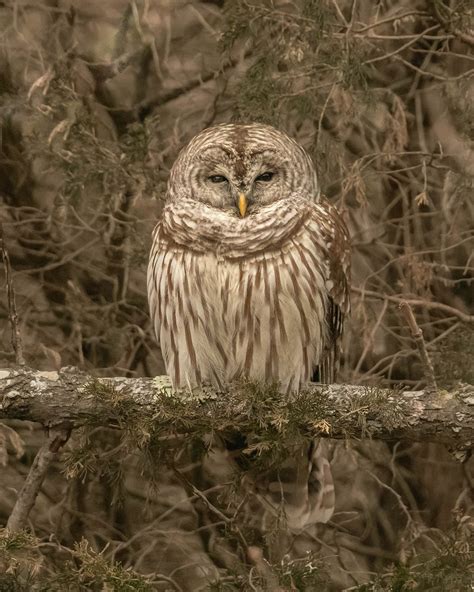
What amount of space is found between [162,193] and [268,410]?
5.30 ft

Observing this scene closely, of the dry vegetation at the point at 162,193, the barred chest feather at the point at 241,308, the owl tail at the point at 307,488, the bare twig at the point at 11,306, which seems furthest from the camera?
the dry vegetation at the point at 162,193

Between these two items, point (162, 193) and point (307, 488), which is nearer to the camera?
point (307, 488)

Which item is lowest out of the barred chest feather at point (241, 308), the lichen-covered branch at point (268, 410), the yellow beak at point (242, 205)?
the lichen-covered branch at point (268, 410)

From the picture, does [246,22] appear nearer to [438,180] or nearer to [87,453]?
[438,180]

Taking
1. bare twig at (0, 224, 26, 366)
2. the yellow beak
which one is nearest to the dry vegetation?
the yellow beak

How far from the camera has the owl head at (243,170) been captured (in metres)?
4.58

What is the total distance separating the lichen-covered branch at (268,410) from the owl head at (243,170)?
2.79ft

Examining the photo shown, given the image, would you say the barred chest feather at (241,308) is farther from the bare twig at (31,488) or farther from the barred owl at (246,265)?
the bare twig at (31,488)

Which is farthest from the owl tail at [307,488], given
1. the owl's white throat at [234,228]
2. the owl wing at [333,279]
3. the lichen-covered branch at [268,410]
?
the owl's white throat at [234,228]

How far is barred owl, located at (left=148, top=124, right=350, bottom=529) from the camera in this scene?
4.50m

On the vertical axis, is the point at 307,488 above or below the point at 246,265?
below

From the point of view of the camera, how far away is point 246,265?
4488mm

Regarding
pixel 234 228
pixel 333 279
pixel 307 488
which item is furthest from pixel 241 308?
pixel 307 488

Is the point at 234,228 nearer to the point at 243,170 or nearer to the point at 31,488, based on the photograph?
the point at 243,170
